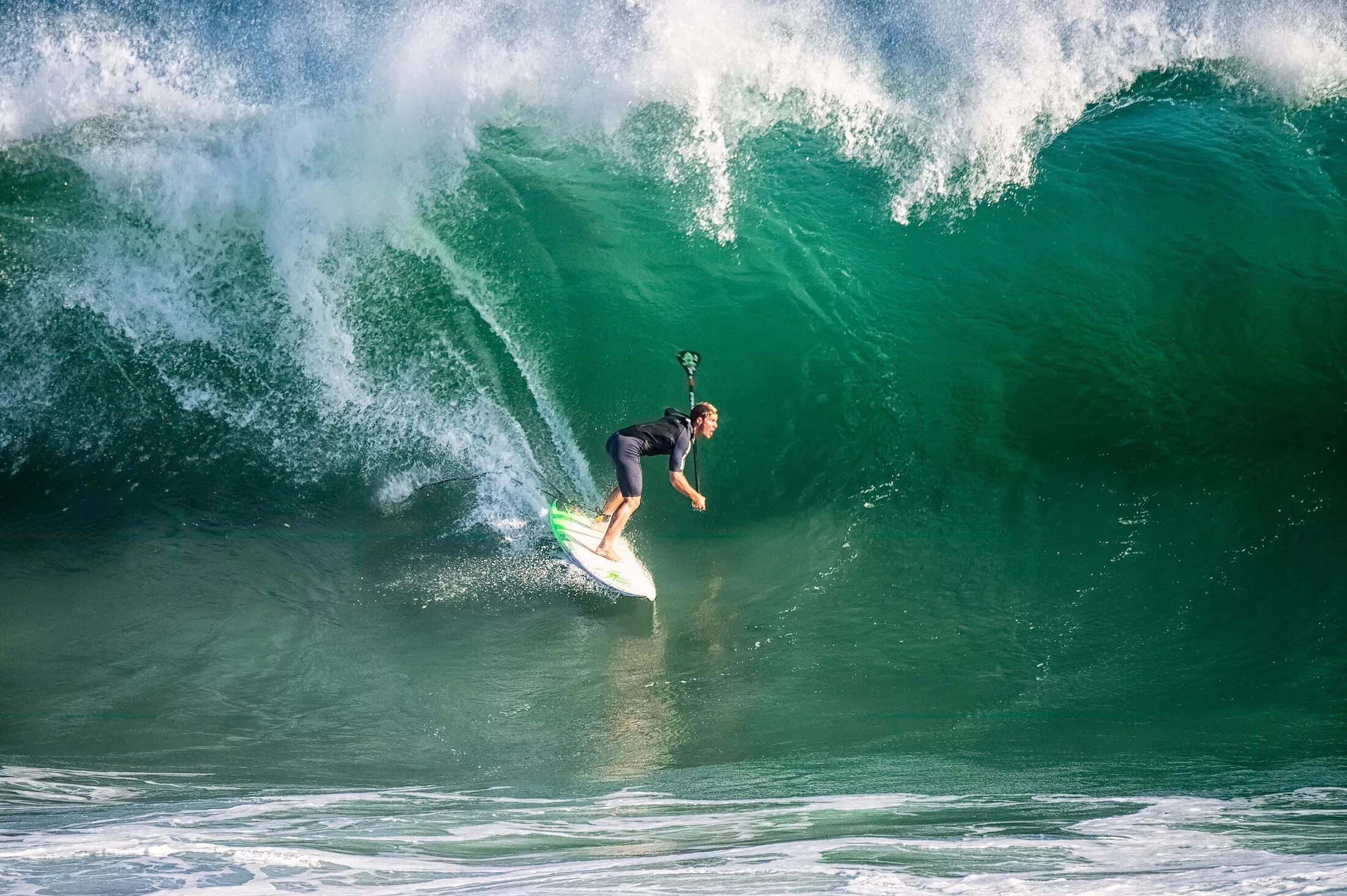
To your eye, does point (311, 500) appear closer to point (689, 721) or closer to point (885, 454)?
point (689, 721)

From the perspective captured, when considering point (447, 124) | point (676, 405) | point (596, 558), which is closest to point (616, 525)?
point (596, 558)

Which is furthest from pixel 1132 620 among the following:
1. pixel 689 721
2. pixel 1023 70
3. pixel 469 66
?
pixel 469 66

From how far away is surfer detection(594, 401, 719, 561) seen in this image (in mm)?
6246

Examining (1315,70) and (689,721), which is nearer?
(689,721)

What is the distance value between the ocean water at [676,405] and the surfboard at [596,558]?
22 cm

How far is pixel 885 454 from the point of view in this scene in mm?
7594

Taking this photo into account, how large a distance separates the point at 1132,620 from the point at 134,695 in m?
5.96

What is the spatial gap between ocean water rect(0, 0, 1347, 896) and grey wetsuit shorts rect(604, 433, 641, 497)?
84 centimetres

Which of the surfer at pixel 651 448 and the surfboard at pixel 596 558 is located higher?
the surfer at pixel 651 448

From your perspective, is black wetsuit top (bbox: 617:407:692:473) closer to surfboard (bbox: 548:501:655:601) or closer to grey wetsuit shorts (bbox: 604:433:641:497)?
grey wetsuit shorts (bbox: 604:433:641:497)

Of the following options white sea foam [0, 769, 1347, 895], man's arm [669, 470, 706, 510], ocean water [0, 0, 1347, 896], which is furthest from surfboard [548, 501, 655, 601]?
white sea foam [0, 769, 1347, 895]

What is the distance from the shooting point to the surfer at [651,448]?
6.25m

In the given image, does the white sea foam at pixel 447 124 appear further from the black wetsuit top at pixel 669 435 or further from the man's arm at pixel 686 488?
the man's arm at pixel 686 488

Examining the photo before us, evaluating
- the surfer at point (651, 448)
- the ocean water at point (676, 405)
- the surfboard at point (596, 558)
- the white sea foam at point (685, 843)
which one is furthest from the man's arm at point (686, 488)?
the white sea foam at point (685, 843)
